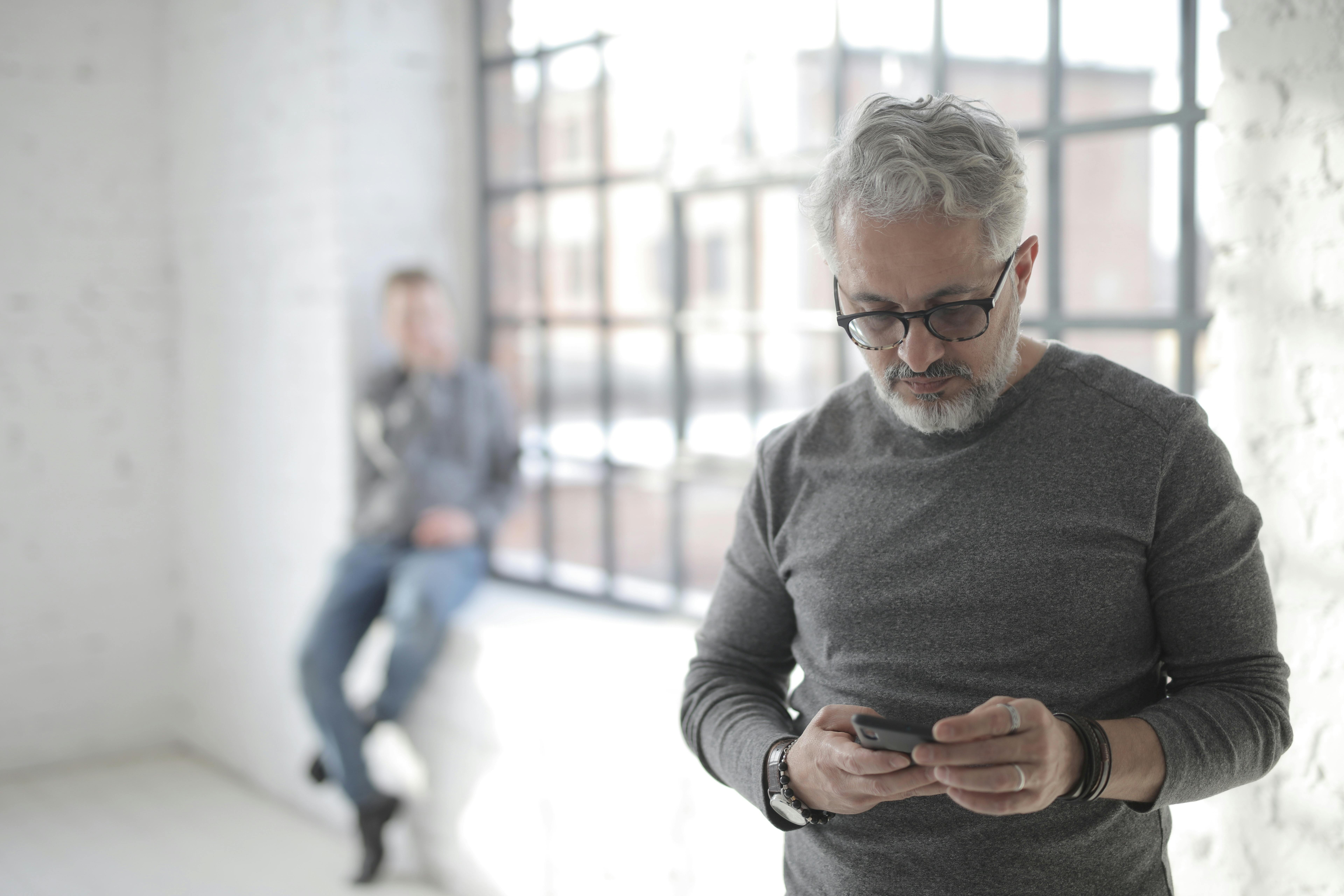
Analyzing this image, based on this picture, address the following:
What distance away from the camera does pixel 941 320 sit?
1.41m

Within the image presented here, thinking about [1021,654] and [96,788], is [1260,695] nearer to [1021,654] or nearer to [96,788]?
[1021,654]

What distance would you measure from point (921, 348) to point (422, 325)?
2423mm

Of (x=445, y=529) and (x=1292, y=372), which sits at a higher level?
(x=1292, y=372)

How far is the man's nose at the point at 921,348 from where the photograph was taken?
1412 millimetres

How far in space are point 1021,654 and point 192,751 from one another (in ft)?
14.8

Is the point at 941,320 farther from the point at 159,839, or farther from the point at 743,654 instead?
the point at 159,839

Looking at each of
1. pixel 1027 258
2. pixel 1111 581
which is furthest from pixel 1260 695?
pixel 1027 258

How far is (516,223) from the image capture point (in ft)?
13.0

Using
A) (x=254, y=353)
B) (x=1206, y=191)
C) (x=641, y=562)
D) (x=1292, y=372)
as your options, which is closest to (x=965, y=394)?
(x=1292, y=372)

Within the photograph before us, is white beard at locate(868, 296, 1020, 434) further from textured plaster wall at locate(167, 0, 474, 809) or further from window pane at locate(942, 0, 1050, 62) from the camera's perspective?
textured plaster wall at locate(167, 0, 474, 809)

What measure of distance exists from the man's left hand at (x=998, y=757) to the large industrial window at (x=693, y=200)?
939mm

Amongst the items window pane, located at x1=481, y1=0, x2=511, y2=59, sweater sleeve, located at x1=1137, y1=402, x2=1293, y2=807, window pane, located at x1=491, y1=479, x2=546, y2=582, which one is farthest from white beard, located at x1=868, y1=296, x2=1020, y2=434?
window pane, located at x1=481, y1=0, x2=511, y2=59

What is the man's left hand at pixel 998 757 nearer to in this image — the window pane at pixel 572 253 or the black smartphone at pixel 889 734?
the black smartphone at pixel 889 734

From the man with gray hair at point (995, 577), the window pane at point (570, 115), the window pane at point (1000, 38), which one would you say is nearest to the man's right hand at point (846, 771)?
the man with gray hair at point (995, 577)
